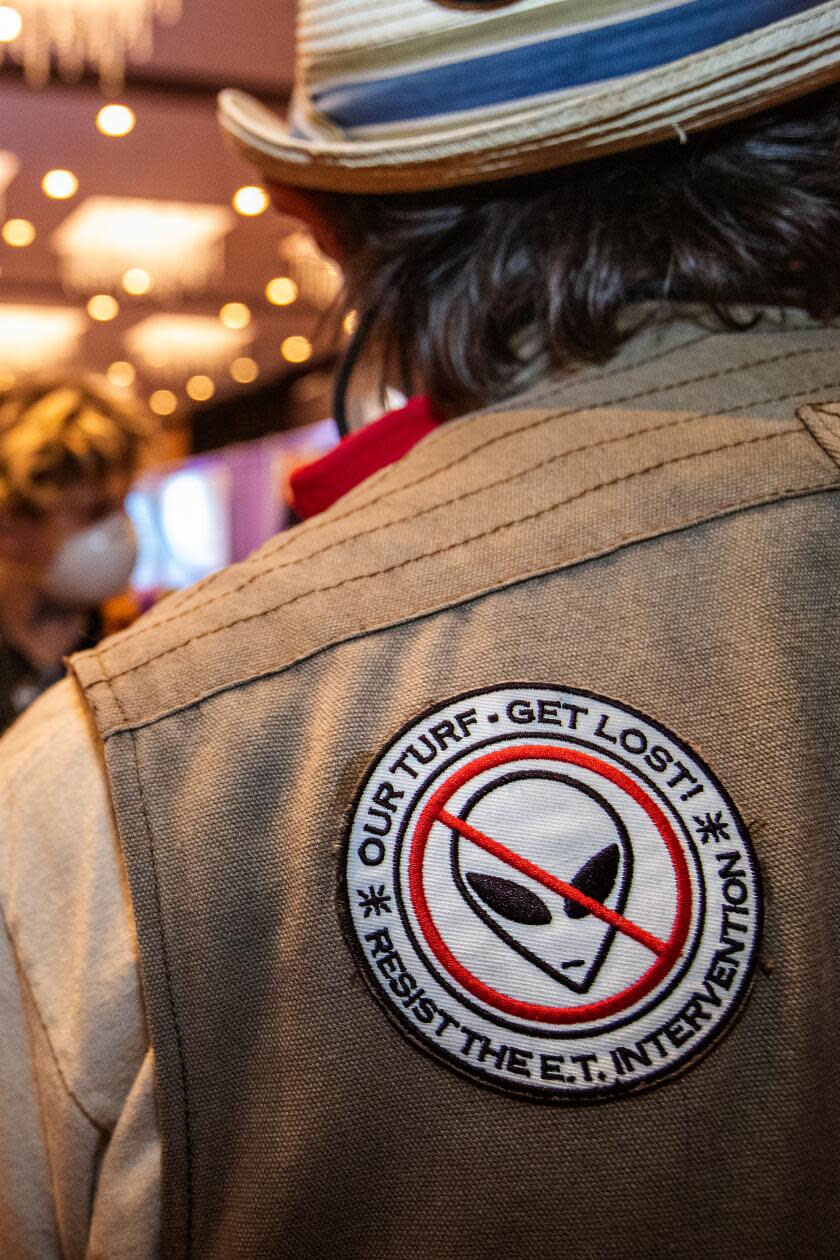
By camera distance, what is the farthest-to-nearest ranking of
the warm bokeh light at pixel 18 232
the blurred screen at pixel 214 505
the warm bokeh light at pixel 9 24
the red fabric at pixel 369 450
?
the blurred screen at pixel 214 505 < the warm bokeh light at pixel 18 232 < the warm bokeh light at pixel 9 24 < the red fabric at pixel 369 450

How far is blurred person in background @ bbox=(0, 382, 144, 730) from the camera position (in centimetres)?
192

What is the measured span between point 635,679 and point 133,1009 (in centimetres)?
33

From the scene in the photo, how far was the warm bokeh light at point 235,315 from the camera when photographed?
8000mm

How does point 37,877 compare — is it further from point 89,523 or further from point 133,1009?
point 89,523

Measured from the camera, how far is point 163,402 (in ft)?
37.8

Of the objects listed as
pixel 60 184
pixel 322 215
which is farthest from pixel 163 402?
pixel 322 215

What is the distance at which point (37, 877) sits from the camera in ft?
2.02

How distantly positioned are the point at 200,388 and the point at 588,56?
1073 cm

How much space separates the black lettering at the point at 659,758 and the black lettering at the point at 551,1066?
0.53ft

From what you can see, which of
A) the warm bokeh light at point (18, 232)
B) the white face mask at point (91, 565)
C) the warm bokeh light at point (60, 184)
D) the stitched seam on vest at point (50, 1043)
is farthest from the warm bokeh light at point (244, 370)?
the stitched seam on vest at point (50, 1043)

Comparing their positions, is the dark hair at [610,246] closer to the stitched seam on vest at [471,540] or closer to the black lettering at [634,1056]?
the stitched seam on vest at [471,540]

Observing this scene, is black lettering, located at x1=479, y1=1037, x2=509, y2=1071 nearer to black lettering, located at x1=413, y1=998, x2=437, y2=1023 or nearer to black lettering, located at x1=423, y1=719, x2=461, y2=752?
black lettering, located at x1=413, y1=998, x2=437, y2=1023

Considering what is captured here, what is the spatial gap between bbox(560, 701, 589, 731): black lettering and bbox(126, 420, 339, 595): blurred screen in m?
9.63

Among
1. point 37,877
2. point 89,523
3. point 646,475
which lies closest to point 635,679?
point 646,475
